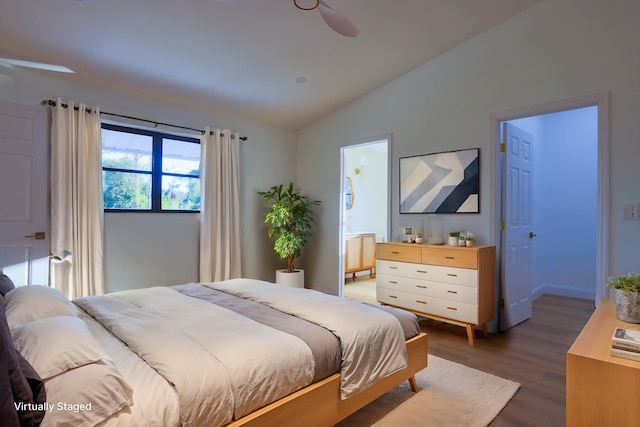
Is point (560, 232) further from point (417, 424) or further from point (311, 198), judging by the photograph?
point (417, 424)

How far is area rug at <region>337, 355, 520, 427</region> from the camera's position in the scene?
1.96 meters

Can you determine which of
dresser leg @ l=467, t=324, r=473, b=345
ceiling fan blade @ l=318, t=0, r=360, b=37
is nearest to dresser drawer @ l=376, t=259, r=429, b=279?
dresser leg @ l=467, t=324, r=473, b=345

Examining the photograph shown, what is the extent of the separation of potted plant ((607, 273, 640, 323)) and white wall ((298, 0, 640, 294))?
1285 millimetres

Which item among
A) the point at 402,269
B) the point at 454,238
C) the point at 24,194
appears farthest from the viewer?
the point at 402,269

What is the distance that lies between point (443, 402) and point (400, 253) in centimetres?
169

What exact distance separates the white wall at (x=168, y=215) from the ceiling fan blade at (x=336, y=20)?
2513 millimetres

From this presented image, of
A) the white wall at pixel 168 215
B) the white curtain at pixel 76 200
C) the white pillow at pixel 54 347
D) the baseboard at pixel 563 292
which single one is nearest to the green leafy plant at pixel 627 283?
the white pillow at pixel 54 347

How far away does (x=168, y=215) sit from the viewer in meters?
4.09

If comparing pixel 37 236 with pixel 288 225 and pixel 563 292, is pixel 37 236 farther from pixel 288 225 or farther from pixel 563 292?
pixel 563 292

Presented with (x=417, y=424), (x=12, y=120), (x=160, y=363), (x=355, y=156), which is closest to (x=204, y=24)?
(x=12, y=120)

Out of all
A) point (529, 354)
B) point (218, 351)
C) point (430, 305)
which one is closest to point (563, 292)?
point (529, 354)

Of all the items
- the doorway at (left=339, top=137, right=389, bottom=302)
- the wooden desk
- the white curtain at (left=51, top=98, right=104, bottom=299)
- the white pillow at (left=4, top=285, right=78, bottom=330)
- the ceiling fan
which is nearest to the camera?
the wooden desk

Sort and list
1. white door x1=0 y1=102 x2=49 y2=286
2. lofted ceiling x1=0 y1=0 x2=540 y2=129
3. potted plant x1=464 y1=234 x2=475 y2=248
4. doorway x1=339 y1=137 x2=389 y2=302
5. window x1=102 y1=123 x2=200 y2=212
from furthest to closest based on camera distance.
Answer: doorway x1=339 y1=137 x2=389 y2=302 < window x1=102 y1=123 x2=200 y2=212 < potted plant x1=464 y1=234 x2=475 y2=248 < white door x1=0 y1=102 x2=49 y2=286 < lofted ceiling x1=0 y1=0 x2=540 y2=129

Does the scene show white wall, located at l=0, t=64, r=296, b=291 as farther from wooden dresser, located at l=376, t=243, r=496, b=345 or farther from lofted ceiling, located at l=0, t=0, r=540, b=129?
wooden dresser, located at l=376, t=243, r=496, b=345
